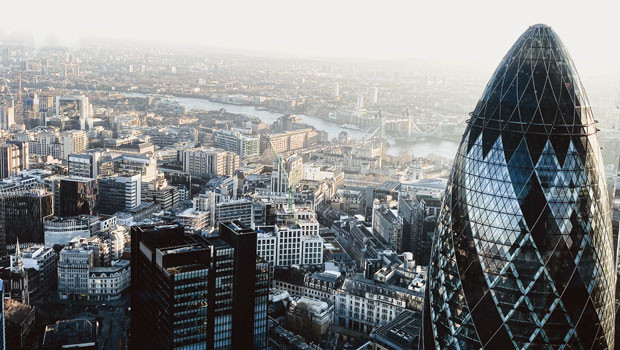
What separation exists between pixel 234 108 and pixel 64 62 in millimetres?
8170

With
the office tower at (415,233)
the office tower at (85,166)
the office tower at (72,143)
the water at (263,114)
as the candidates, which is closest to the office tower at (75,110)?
the office tower at (72,143)

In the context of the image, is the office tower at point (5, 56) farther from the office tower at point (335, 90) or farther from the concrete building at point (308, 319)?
the concrete building at point (308, 319)

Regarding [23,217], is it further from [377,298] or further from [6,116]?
[6,116]

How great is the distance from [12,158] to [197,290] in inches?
578

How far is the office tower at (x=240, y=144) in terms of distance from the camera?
81.7ft

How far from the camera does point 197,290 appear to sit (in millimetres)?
7090

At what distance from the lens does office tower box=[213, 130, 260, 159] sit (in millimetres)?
24891

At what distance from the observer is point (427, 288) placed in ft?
18.0

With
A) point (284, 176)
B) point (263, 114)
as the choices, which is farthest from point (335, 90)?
point (284, 176)

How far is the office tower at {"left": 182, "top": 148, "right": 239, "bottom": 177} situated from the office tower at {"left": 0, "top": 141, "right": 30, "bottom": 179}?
4924 millimetres

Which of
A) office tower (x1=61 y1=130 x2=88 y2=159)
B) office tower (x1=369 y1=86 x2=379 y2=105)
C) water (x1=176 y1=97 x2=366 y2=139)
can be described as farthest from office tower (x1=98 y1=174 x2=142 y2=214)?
office tower (x1=369 y1=86 x2=379 y2=105)

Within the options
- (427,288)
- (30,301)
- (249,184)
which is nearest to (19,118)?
(249,184)

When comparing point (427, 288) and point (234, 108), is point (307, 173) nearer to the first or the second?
point (234, 108)

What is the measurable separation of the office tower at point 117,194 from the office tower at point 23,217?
2435 mm
